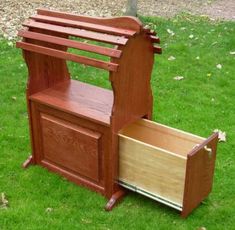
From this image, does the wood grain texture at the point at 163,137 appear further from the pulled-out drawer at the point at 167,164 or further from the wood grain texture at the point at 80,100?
the wood grain texture at the point at 80,100

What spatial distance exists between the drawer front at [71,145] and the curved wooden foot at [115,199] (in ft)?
0.61

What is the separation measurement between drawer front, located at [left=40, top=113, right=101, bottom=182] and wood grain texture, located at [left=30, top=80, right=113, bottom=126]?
0.42 ft

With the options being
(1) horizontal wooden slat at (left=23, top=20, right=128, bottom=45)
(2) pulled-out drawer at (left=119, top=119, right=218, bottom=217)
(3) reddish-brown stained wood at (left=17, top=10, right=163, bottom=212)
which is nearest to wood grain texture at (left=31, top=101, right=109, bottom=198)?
(3) reddish-brown stained wood at (left=17, top=10, right=163, bottom=212)

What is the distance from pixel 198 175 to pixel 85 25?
4.07ft

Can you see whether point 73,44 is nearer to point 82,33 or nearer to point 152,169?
point 82,33

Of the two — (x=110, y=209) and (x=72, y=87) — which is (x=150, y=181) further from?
(x=72, y=87)

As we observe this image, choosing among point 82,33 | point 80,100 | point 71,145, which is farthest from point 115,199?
point 82,33

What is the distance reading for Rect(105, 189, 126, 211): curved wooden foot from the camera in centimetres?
354

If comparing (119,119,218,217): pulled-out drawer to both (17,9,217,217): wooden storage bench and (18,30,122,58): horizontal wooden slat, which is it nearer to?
(17,9,217,217): wooden storage bench

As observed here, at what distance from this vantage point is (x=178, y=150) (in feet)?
11.4

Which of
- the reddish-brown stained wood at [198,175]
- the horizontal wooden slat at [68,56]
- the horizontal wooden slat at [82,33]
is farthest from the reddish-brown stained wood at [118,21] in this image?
the reddish-brown stained wood at [198,175]

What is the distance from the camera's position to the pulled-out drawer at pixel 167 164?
325 centimetres

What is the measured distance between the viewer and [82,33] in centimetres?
330

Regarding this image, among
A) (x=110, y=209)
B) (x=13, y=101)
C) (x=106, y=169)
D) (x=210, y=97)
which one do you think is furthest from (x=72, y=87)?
(x=210, y=97)
